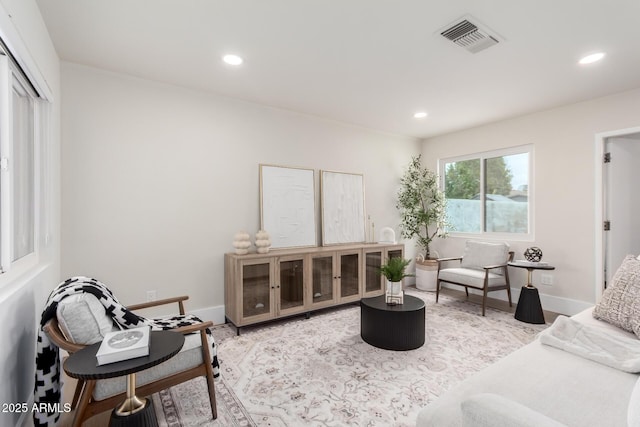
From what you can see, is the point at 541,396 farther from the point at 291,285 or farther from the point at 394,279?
the point at 291,285

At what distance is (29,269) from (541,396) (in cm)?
279

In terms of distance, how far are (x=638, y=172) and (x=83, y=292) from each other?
17.8 ft

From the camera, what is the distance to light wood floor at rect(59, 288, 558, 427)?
181cm

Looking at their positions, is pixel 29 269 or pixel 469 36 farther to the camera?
pixel 469 36

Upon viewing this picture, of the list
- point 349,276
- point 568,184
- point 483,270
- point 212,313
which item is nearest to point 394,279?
point 349,276

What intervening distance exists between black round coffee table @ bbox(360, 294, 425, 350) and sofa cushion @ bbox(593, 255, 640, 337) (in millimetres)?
1221

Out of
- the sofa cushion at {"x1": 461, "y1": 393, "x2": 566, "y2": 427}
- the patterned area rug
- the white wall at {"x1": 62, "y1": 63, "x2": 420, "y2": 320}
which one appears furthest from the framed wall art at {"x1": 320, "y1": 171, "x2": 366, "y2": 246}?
the sofa cushion at {"x1": 461, "y1": 393, "x2": 566, "y2": 427}

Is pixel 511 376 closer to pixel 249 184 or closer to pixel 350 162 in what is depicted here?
pixel 249 184

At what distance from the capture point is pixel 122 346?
4.53 feet

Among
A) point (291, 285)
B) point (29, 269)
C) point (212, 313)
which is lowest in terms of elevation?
point (212, 313)

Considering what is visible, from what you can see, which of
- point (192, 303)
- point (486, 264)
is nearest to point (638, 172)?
point (486, 264)

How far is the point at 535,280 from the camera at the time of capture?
399 cm

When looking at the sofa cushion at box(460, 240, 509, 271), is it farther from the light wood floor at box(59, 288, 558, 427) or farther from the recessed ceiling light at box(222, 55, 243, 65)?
the recessed ceiling light at box(222, 55, 243, 65)

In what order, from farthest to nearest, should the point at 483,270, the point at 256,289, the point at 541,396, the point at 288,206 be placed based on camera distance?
the point at 483,270
the point at 288,206
the point at 256,289
the point at 541,396
